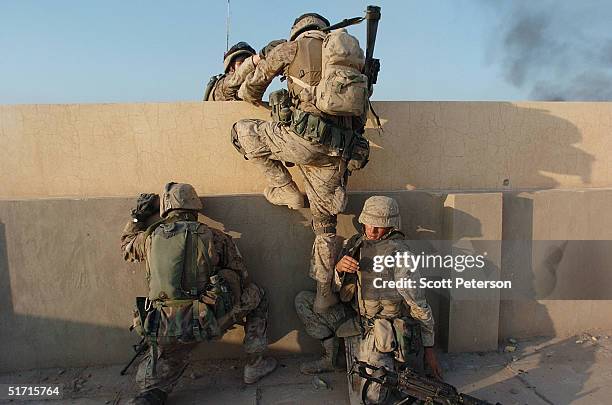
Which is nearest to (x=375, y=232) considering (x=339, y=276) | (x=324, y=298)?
(x=339, y=276)

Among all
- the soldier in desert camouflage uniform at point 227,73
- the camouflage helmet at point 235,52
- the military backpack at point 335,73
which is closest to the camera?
the military backpack at point 335,73

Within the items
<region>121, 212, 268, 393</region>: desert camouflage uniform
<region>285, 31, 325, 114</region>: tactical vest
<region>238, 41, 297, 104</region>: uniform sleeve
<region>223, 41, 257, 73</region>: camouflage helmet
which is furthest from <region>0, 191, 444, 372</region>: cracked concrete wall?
<region>223, 41, 257, 73</region>: camouflage helmet

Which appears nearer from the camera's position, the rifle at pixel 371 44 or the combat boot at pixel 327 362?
the rifle at pixel 371 44

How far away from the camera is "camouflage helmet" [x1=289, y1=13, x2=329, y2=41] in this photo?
3.15m

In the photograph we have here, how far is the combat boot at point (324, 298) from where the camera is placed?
10.5 feet

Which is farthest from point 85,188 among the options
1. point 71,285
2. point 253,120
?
point 253,120

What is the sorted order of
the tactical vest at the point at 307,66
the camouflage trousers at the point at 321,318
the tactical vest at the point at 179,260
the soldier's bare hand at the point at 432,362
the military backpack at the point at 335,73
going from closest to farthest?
the military backpack at the point at 335,73 < the tactical vest at the point at 179,260 < the tactical vest at the point at 307,66 < the soldier's bare hand at the point at 432,362 < the camouflage trousers at the point at 321,318

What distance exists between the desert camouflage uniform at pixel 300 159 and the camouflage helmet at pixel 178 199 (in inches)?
20.8

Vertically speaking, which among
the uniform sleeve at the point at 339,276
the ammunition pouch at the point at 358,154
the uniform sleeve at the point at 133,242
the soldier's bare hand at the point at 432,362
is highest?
the ammunition pouch at the point at 358,154

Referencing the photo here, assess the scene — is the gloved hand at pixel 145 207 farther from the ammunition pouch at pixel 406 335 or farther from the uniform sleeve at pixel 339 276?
the ammunition pouch at pixel 406 335

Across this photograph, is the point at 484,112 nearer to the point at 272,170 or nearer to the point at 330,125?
the point at 330,125

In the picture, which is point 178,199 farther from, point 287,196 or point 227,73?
point 227,73

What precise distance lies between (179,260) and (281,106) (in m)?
1.31

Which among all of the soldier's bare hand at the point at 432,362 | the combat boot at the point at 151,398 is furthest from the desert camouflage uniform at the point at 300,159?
the combat boot at the point at 151,398
